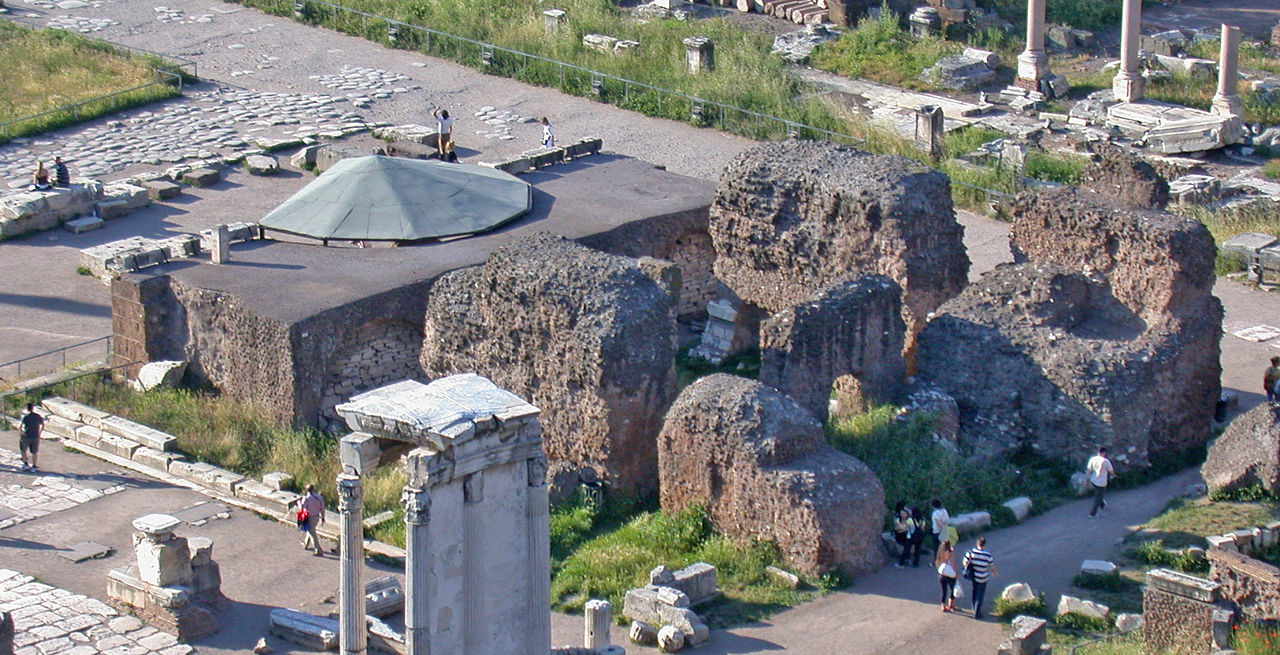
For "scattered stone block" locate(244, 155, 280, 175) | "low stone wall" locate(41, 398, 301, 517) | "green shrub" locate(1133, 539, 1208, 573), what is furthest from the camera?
"scattered stone block" locate(244, 155, 280, 175)

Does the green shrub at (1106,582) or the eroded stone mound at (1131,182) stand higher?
the eroded stone mound at (1131,182)

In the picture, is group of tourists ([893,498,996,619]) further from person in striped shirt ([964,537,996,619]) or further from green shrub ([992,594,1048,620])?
green shrub ([992,594,1048,620])

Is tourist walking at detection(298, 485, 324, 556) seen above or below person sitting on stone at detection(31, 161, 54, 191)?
→ below

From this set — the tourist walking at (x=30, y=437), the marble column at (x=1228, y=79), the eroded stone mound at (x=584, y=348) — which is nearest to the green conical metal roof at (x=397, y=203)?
the eroded stone mound at (x=584, y=348)

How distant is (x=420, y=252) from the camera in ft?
87.3

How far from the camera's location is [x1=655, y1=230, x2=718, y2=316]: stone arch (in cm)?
2855

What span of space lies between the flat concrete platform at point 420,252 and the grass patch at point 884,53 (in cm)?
1044

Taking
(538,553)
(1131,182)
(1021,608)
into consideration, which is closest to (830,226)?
(1131,182)

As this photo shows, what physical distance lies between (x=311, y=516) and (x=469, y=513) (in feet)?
20.7

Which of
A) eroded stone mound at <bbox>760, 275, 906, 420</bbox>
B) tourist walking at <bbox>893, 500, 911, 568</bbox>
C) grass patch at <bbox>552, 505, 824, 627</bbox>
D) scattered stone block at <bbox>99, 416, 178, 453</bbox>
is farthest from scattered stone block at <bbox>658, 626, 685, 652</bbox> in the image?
scattered stone block at <bbox>99, 416, 178, 453</bbox>

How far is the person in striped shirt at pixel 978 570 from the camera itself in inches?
787

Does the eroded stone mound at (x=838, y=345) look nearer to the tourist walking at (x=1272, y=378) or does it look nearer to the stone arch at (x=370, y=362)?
the tourist walking at (x=1272, y=378)

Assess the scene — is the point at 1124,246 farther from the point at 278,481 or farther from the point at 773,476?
the point at 278,481

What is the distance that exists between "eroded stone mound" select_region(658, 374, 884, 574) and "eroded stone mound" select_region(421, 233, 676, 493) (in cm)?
96
